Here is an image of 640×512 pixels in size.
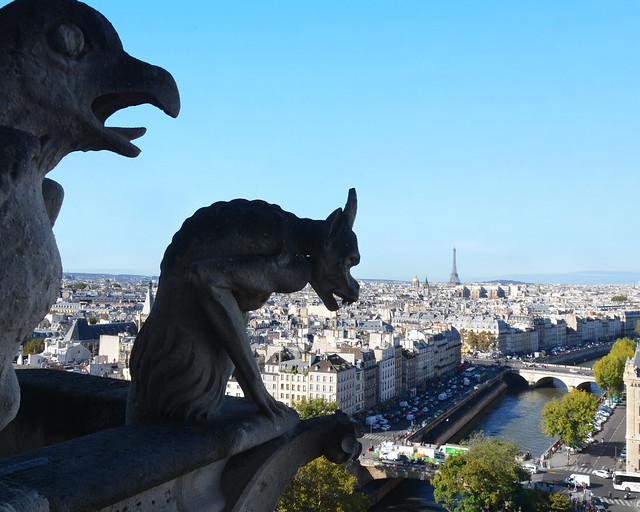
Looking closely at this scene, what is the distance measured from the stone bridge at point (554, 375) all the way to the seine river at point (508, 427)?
76 centimetres

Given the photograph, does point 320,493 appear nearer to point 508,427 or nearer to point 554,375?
point 508,427

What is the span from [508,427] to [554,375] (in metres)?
13.8

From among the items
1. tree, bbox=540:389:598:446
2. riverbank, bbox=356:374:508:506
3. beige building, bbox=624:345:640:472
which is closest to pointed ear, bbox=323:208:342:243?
riverbank, bbox=356:374:508:506

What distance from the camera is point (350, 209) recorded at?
2629 millimetres

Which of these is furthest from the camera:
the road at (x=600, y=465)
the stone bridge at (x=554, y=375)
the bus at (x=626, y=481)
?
the stone bridge at (x=554, y=375)

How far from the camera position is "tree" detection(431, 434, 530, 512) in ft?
66.7

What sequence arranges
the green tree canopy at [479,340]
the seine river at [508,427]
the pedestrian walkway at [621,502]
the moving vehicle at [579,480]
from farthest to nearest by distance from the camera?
the green tree canopy at [479,340]
the moving vehicle at [579,480]
the seine river at [508,427]
the pedestrian walkway at [621,502]

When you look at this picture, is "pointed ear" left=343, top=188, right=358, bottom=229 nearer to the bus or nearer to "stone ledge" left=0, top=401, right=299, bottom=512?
"stone ledge" left=0, top=401, right=299, bottom=512

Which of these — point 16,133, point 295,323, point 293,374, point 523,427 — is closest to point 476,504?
point 293,374

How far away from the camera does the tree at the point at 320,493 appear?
566 inches

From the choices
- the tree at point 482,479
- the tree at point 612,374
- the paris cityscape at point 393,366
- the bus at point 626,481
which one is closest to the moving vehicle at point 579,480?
the paris cityscape at point 393,366

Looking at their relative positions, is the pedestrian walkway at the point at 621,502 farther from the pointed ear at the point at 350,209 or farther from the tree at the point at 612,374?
the pointed ear at the point at 350,209

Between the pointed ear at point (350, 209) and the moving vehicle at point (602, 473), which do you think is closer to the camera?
the pointed ear at point (350, 209)

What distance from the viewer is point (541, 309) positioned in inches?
3962
